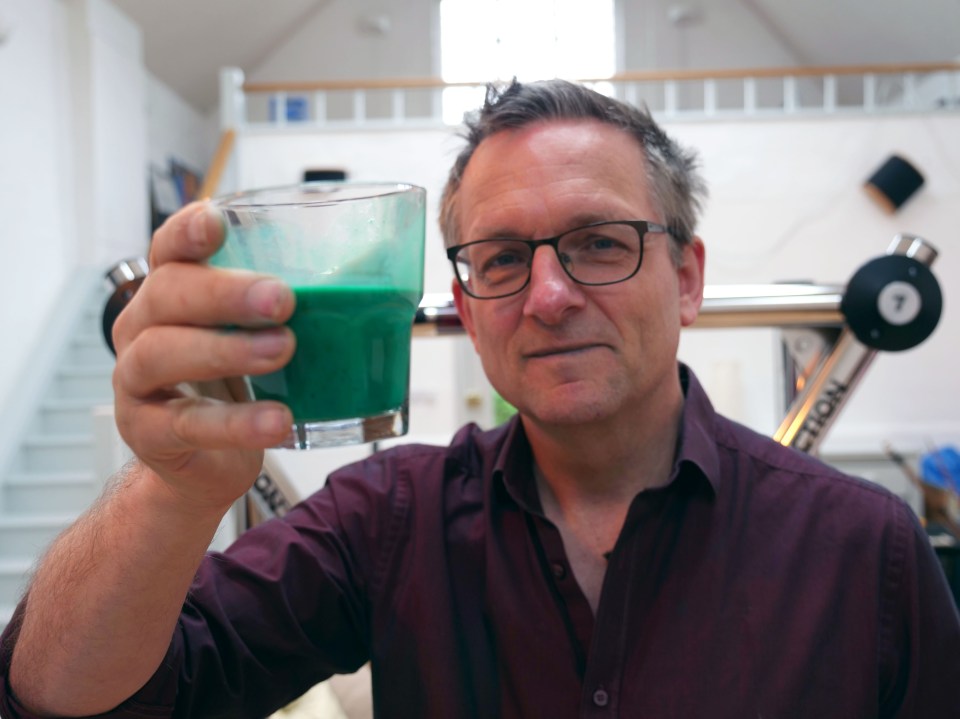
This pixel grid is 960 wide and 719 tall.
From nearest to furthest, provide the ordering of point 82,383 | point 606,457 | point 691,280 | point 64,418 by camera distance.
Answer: point 606,457, point 691,280, point 64,418, point 82,383

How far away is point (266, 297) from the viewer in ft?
1.75

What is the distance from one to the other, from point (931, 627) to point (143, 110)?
7.64m

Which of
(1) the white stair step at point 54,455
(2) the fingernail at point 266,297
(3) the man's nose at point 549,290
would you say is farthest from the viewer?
(1) the white stair step at point 54,455

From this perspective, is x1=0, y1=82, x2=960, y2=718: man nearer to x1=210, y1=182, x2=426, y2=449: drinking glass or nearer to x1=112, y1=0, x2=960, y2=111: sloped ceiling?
x1=210, y1=182, x2=426, y2=449: drinking glass

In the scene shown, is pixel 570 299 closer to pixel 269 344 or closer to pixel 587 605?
pixel 587 605

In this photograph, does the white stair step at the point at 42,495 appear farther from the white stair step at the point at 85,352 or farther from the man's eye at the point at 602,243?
the man's eye at the point at 602,243

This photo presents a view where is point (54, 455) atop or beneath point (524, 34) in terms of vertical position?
beneath

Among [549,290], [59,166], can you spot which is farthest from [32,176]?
[549,290]

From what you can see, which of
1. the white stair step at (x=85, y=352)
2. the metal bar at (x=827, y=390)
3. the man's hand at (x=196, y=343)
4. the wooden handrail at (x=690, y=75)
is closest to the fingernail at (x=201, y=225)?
the man's hand at (x=196, y=343)

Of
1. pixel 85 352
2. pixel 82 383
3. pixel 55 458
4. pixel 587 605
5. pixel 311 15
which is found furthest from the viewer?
pixel 311 15

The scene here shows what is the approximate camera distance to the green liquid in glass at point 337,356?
608 millimetres

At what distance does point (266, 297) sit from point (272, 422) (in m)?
0.08

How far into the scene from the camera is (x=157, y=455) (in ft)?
2.06

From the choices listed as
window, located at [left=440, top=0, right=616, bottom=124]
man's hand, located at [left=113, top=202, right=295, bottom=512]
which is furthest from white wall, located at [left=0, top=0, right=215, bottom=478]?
man's hand, located at [left=113, top=202, right=295, bottom=512]
